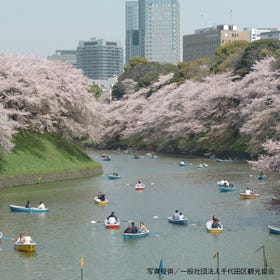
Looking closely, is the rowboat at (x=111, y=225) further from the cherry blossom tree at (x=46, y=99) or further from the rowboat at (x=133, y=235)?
the cherry blossom tree at (x=46, y=99)

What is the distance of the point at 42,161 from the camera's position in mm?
72000

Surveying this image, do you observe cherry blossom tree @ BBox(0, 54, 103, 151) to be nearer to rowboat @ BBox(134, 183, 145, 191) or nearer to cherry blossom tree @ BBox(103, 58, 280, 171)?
rowboat @ BBox(134, 183, 145, 191)

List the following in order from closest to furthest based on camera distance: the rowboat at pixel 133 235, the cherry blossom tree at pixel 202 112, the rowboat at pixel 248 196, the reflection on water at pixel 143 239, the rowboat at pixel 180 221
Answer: the reflection on water at pixel 143 239
the rowboat at pixel 133 235
the rowboat at pixel 180 221
the rowboat at pixel 248 196
the cherry blossom tree at pixel 202 112

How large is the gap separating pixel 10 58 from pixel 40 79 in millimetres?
5201

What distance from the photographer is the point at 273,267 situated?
36.7m

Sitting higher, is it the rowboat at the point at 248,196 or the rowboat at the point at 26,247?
Result: the rowboat at the point at 26,247

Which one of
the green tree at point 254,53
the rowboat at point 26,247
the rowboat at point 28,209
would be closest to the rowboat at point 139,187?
the rowboat at point 28,209

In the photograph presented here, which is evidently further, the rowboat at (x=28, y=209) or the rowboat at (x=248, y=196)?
the rowboat at (x=248, y=196)

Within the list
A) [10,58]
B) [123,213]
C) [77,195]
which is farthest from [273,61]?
[123,213]

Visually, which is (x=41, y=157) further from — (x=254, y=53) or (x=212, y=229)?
(x=254, y=53)

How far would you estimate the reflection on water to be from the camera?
3694 centimetres

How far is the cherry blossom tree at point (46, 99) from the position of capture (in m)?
73.3

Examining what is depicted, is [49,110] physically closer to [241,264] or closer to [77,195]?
[77,195]

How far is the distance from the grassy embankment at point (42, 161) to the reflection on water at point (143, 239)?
1.65 meters
